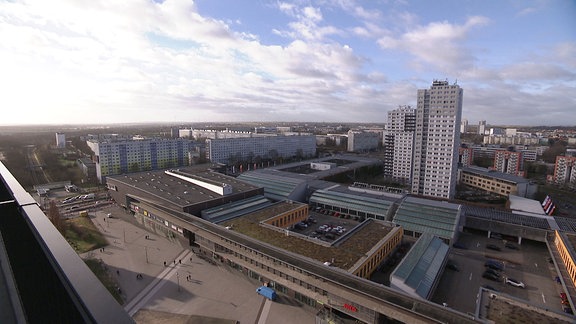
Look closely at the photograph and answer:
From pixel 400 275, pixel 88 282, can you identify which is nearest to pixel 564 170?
pixel 400 275

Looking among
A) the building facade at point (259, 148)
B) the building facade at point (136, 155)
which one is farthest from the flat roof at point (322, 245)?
the building facade at point (259, 148)

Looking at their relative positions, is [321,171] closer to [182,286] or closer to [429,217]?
[429,217]

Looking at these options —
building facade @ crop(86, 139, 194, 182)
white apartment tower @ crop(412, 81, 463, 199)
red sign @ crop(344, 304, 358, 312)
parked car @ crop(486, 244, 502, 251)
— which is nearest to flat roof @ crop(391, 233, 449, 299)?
red sign @ crop(344, 304, 358, 312)

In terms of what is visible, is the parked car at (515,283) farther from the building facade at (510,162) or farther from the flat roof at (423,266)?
the building facade at (510,162)

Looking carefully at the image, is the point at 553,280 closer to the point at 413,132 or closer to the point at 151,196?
the point at 413,132

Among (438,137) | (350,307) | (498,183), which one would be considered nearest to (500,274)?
(350,307)
